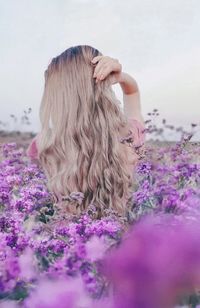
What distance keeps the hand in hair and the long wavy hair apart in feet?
0.20

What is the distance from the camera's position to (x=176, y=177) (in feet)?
8.68

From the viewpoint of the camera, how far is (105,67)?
8.85ft

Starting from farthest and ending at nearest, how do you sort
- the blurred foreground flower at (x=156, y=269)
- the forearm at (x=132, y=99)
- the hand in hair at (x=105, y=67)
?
the forearm at (x=132, y=99), the hand in hair at (x=105, y=67), the blurred foreground flower at (x=156, y=269)

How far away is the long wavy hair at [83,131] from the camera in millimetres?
2756

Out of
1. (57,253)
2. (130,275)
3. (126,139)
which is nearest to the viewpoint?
(130,275)

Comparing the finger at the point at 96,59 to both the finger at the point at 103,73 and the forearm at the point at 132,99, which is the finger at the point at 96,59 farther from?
the forearm at the point at 132,99

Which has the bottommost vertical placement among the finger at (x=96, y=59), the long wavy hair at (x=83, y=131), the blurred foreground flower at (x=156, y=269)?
the long wavy hair at (x=83, y=131)

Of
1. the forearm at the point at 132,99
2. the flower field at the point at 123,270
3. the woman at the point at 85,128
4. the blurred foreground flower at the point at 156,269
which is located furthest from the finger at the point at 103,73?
the blurred foreground flower at the point at 156,269

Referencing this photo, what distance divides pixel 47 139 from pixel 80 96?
0.27 meters

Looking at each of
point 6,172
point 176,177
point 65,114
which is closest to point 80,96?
point 65,114

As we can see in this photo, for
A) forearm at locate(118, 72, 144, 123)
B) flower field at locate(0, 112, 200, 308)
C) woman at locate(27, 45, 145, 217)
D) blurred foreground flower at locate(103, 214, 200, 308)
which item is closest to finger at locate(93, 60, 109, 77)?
woman at locate(27, 45, 145, 217)

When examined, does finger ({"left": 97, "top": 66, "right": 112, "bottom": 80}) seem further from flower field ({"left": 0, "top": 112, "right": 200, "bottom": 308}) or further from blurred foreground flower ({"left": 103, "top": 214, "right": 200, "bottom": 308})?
blurred foreground flower ({"left": 103, "top": 214, "right": 200, "bottom": 308})

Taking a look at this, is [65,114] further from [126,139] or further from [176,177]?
[176,177]

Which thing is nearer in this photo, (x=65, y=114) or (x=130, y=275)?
(x=130, y=275)
